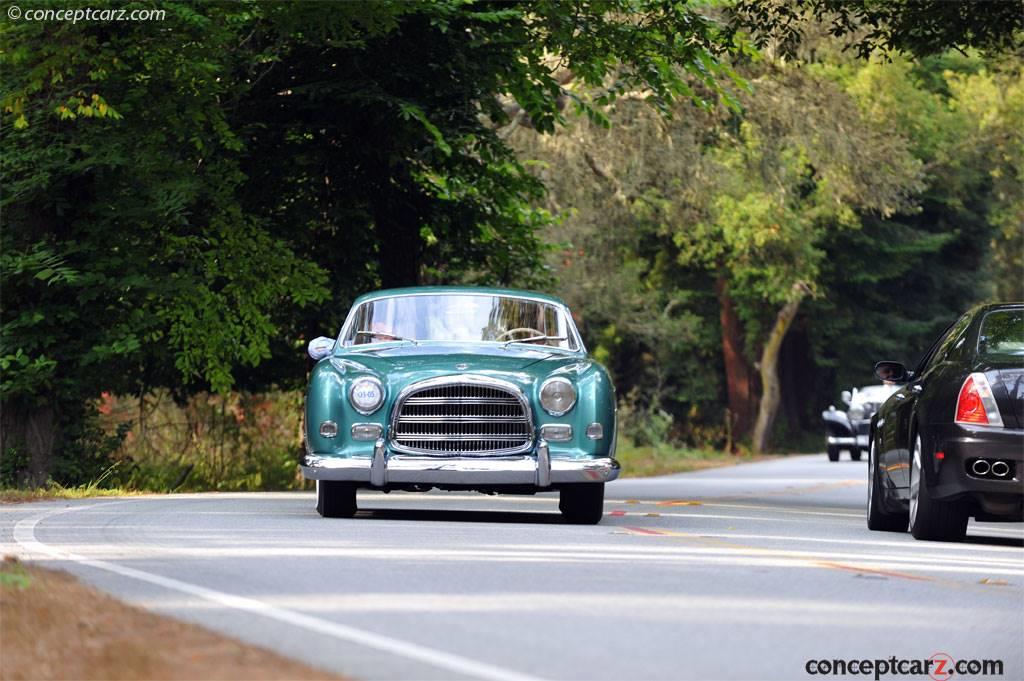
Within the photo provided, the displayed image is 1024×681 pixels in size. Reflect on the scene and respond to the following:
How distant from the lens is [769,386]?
2398 inches

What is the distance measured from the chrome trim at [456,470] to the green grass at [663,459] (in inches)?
835

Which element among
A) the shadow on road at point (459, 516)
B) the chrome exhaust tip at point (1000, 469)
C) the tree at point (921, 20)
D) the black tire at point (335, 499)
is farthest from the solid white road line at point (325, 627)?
the tree at point (921, 20)

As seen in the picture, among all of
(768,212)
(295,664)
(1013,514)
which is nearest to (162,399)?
(1013,514)

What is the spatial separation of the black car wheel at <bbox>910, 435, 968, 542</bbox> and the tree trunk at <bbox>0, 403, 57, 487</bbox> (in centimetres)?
1090

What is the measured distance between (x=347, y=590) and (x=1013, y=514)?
5.63m

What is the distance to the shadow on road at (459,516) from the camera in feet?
50.2

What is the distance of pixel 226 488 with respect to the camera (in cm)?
2538

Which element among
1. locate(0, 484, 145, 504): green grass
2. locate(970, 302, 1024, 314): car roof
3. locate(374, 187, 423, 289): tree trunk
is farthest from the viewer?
locate(374, 187, 423, 289): tree trunk

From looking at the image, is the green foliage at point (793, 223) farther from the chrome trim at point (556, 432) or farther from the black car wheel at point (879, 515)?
the chrome trim at point (556, 432)

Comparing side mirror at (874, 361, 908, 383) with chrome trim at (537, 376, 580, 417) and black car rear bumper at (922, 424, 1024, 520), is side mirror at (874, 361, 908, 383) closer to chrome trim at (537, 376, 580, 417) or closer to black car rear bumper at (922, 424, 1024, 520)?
black car rear bumper at (922, 424, 1024, 520)

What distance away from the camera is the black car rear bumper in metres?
13.1

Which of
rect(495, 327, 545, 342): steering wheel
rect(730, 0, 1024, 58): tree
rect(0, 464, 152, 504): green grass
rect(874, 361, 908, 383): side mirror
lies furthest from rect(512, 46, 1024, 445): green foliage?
rect(874, 361, 908, 383): side mirror

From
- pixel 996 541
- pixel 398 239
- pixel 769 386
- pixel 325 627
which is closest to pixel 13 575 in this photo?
pixel 325 627

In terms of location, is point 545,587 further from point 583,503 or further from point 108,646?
point 583,503
